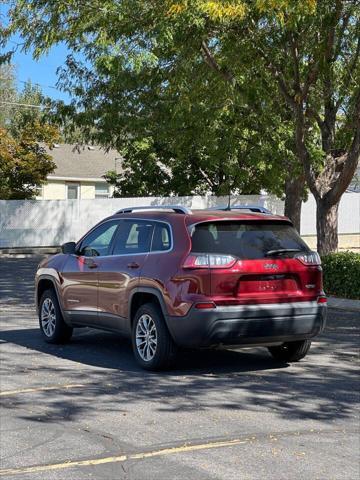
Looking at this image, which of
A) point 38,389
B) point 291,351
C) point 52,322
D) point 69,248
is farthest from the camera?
point 52,322

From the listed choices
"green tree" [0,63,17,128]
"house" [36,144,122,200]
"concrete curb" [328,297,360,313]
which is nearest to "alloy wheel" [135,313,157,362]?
"concrete curb" [328,297,360,313]

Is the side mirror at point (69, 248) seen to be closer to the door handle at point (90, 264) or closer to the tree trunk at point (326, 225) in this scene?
the door handle at point (90, 264)

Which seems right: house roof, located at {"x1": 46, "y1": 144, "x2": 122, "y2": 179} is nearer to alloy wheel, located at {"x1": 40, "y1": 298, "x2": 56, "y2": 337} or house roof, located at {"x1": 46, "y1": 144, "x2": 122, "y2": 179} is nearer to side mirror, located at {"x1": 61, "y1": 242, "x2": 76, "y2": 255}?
alloy wheel, located at {"x1": 40, "y1": 298, "x2": 56, "y2": 337}

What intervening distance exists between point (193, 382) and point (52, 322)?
3022mm

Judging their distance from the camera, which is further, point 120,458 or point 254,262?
point 254,262

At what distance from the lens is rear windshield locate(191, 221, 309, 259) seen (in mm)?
8414

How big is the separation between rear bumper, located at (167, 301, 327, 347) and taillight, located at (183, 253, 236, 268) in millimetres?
458

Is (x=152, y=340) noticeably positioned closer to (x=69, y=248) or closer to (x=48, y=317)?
(x=69, y=248)

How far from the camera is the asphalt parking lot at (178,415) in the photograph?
5516 millimetres

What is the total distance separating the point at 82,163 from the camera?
46.6 metres

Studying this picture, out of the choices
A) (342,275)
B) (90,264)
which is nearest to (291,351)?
(90,264)

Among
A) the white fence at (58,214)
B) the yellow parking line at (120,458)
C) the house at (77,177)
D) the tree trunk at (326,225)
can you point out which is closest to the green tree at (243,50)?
the tree trunk at (326,225)

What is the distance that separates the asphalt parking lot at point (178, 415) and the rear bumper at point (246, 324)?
46cm

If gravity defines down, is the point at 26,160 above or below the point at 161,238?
above
